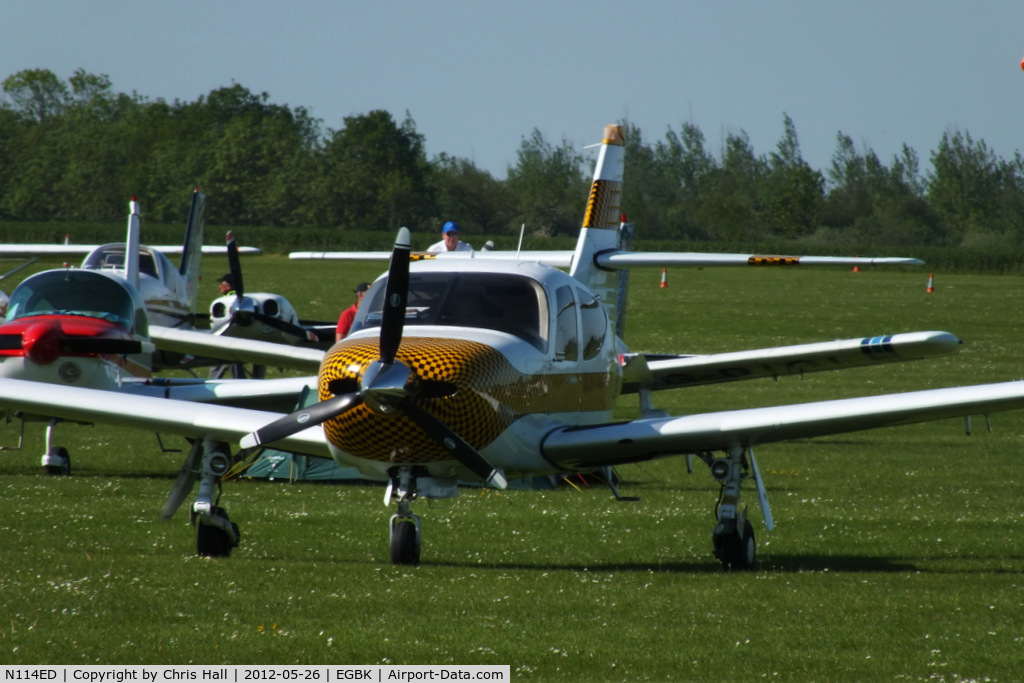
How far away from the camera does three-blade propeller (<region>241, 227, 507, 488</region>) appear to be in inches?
310

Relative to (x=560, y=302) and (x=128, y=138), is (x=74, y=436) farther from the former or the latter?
(x=128, y=138)

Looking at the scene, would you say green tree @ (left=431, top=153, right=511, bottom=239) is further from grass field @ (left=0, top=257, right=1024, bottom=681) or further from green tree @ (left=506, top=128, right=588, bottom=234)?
grass field @ (left=0, top=257, right=1024, bottom=681)

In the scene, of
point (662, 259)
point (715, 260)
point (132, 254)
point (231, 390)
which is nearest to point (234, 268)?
point (132, 254)

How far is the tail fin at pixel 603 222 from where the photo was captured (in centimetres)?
1330

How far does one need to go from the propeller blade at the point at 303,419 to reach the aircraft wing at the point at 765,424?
1.70 m

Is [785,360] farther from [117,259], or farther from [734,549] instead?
[117,259]

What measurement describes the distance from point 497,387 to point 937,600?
2.99m

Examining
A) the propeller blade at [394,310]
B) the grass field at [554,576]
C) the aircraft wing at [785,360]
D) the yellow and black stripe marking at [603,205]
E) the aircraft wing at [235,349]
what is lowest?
the grass field at [554,576]

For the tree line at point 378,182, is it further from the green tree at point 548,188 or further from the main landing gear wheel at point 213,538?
the main landing gear wheel at point 213,538

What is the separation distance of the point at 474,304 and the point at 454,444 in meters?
1.30

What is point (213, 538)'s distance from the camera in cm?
934

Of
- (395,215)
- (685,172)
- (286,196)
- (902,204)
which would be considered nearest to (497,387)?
(395,215)

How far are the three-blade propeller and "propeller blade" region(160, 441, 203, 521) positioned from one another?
57.4 inches

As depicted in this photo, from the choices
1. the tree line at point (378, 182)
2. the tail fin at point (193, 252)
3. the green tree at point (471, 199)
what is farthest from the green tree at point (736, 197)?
the tail fin at point (193, 252)
